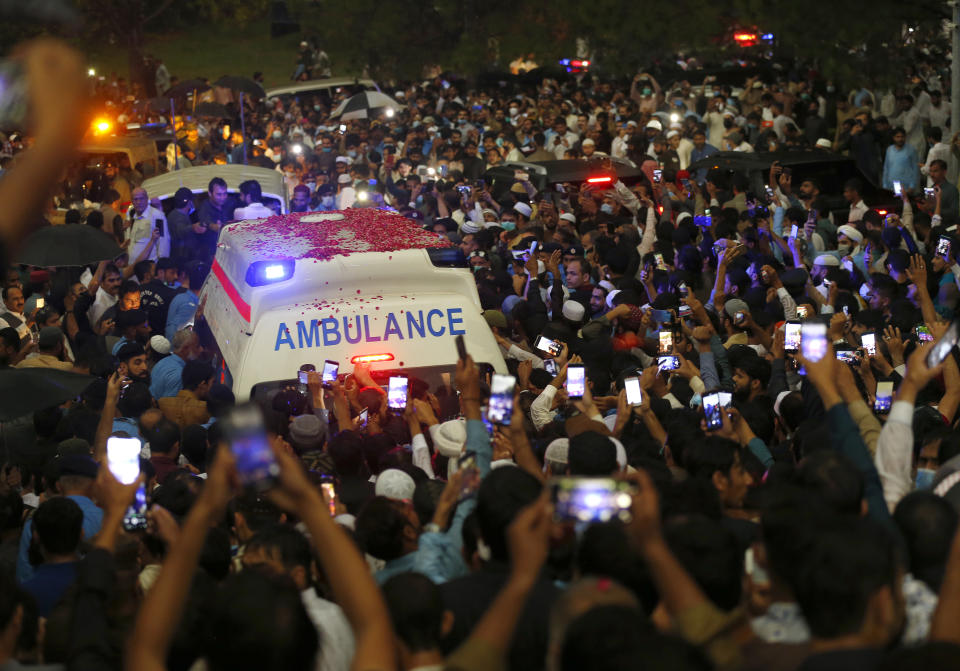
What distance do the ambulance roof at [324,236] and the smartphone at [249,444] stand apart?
5565 millimetres

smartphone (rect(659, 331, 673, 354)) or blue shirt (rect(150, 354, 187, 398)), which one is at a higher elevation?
smartphone (rect(659, 331, 673, 354))

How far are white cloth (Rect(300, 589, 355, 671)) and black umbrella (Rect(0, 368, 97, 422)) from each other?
3531mm

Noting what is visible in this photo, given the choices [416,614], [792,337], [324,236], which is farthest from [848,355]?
[416,614]

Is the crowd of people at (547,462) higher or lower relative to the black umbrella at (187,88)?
higher

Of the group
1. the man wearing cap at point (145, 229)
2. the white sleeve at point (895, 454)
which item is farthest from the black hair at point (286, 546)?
the man wearing cap at point (145, 229)

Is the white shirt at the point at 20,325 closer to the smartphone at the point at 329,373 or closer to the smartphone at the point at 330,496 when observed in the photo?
the smartphone at the point at 329,373

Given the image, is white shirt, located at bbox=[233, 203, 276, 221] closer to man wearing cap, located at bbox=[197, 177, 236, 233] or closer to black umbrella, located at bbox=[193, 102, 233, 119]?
man wearing cap, located at bbox=[197, 177, 236, 233]

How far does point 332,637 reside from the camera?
385 centimetres

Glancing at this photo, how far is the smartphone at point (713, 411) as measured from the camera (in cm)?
597

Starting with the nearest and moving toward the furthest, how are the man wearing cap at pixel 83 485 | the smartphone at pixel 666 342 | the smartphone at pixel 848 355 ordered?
the man wearing cap at pixel 83 485 < the smartphone at pixel 848 355 < the smartphone at pixel 666 342

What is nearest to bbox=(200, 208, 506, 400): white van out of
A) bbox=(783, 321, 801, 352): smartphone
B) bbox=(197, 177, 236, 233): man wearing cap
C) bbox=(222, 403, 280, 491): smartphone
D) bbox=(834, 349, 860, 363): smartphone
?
bbox=(783, 321, 801, 352): smartphone

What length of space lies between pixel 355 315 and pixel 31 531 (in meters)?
3.23

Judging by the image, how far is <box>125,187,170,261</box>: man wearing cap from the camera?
1416 centimetres

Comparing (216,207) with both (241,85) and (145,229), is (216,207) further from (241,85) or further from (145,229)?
(241,85)
